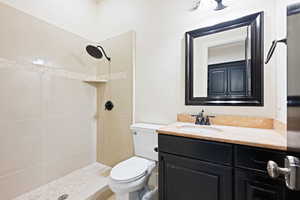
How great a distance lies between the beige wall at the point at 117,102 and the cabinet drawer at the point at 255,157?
130 cm

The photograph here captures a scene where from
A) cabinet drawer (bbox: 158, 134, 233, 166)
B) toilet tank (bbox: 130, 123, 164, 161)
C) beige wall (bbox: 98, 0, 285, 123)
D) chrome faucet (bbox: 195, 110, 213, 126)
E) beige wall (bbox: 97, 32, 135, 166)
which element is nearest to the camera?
cabinet drawer (bbox: 158, 134, 233, 166)

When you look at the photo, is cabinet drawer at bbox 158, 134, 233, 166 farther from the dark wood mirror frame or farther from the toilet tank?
the dark wood mirror frame

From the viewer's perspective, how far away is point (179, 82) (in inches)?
63.3

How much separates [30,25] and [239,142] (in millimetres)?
2245

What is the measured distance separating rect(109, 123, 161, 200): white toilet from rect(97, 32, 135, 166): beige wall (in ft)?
1.14

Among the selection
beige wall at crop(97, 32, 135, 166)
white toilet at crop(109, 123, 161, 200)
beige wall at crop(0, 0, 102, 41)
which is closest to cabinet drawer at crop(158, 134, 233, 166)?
white toilet at crop(109, 123, 161, 200)

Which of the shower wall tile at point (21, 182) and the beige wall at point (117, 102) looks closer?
the shower wall tile at point (21, 182)

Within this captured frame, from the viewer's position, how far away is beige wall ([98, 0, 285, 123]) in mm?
1208

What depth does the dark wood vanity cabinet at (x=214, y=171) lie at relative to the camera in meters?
0.81

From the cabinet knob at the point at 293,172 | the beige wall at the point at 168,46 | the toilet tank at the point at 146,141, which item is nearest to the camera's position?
the cabinet knob at the point at 293,172

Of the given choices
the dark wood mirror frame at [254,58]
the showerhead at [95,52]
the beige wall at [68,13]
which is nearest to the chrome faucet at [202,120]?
the dark wood mirror frame at [254,58]

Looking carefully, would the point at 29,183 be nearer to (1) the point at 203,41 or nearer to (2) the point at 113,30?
(2) the point at 113,30

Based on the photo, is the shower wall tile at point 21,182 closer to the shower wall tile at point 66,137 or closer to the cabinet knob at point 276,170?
the shower wall tile at point 66,137

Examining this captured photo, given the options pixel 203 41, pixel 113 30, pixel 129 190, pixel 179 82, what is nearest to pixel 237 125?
pixel 179 82
